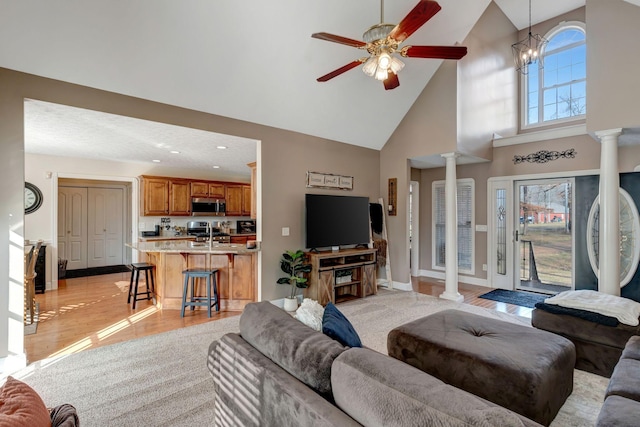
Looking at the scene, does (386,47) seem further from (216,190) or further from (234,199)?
(234,199)

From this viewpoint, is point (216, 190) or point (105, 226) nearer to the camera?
point (216, 190)

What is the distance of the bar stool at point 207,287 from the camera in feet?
13.4

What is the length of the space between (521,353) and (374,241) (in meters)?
3.71

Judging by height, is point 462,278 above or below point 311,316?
below

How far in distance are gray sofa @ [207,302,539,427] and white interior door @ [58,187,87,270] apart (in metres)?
7.92

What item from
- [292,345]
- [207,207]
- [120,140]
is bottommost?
[292,345]

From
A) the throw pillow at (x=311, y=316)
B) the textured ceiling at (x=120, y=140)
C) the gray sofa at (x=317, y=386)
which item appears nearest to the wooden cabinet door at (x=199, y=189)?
the textured ceiling at (x=120, y=140)

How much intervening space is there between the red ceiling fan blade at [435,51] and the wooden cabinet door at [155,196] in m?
6.03

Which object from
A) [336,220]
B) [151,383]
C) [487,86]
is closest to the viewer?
[151,383]

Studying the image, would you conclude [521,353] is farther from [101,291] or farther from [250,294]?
[101,291]

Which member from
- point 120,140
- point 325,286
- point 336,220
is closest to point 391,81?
point 336,220

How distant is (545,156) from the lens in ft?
16.7

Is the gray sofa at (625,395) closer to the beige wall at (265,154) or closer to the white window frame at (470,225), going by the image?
the beige wall at (265,154)

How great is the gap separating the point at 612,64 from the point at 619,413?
408 centimetres
